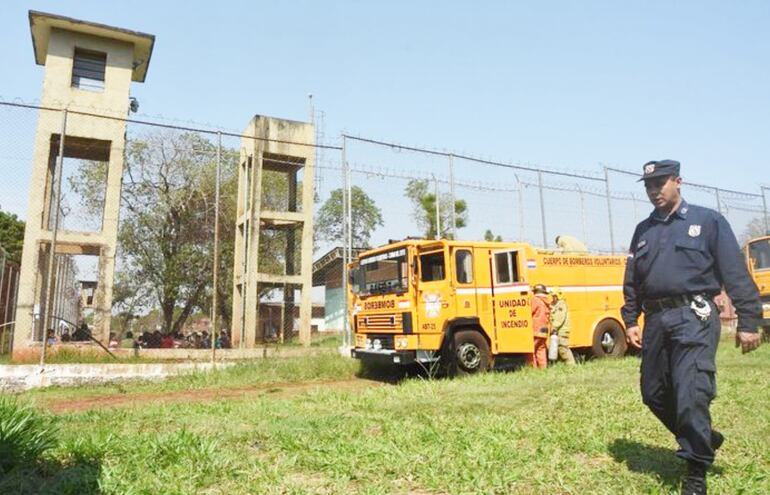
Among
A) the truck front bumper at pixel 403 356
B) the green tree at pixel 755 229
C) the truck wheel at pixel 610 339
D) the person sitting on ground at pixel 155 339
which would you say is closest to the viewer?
the truck front bumper at pixel 403 356

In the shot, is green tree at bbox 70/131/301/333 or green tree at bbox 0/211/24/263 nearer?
green tree at bbox 70/131/301/333

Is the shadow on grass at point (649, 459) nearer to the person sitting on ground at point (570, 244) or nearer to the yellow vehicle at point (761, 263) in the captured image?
the person sitting on ground at point (570, 244)

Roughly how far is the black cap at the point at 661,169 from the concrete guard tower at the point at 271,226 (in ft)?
37.5

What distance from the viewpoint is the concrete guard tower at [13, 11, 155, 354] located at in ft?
43.1

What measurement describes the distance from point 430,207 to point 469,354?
494 centimetres

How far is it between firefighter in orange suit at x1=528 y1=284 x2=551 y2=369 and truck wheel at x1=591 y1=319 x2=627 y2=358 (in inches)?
77.1

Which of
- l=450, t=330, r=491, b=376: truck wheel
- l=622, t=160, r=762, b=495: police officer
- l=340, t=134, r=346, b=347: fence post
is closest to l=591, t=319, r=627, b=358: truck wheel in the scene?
l=450, t=330, r=491, b=376: truck wheel

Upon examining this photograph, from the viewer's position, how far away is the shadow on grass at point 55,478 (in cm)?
322

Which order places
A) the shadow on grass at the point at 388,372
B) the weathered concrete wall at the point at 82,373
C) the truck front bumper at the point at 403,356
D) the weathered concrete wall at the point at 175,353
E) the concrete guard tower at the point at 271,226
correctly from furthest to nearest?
the concrete guard tower at the point at 271,226 → the weathered concrete wall at the point at 175,353 → the shadow on grass at the point at 388,372 → the weathered concrete wall at the point at 82,373 → the truck front bumper at the point at 403,356

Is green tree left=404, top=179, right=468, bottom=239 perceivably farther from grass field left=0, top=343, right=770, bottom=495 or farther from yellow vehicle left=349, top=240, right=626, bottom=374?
grass field left=0, top=343, right=770, bottom=495

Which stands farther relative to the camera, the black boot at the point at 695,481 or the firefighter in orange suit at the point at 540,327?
the firefighter in orange suit at the point at 540,327

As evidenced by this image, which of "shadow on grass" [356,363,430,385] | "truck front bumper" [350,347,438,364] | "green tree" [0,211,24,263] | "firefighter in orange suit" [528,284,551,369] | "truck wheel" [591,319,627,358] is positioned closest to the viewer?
"truck front bumper" [350,347,438,364]

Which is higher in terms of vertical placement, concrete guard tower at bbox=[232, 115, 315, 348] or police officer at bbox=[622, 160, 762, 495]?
concrete guard tower at bbox=[232, 115, 315, 348]

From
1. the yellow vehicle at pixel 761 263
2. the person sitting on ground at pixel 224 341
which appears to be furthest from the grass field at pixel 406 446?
the person sitting on ground at pixel 224 341
